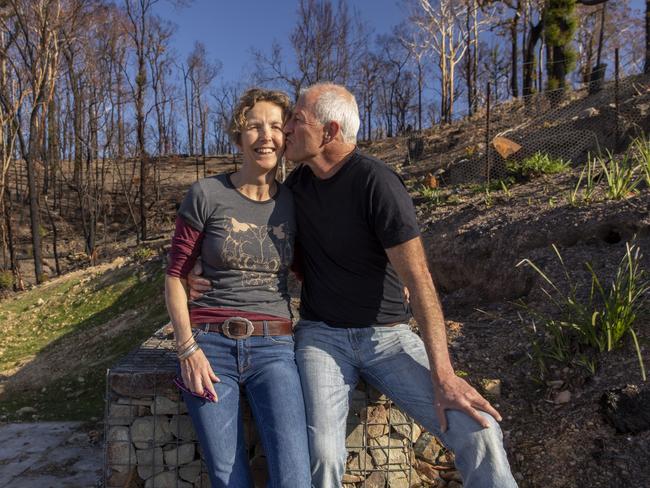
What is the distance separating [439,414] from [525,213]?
3696 mm

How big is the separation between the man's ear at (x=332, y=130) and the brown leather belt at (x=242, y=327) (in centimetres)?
82

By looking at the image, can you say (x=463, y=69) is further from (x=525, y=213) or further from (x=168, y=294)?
(x=168, y=294)

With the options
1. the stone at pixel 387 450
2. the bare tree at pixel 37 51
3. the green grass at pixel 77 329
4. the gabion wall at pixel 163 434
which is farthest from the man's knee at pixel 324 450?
the bare tree at pixel 37 51

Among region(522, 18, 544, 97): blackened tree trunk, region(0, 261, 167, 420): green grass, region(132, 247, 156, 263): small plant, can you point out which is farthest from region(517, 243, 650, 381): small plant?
region(522, 18, 544, 97): blackened tree trunk

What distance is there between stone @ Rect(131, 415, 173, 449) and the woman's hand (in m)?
0.55

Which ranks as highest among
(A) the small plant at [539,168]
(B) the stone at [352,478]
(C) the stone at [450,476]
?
(A) the small plant at [539,168]

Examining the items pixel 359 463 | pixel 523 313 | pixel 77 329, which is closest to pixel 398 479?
pixel 359 463

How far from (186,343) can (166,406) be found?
1.80 feet

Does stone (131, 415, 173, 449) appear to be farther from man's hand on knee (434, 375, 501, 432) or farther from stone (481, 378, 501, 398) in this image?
stone (481, 378, 501, 398)

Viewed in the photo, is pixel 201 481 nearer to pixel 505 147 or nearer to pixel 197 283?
pixel 197 283

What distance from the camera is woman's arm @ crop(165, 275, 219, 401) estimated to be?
2129mm

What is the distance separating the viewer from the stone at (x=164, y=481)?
8.50 feet

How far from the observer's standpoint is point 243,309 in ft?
7.64

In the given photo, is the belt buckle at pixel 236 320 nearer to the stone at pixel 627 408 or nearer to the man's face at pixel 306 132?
the man's face at pixel 306 132
